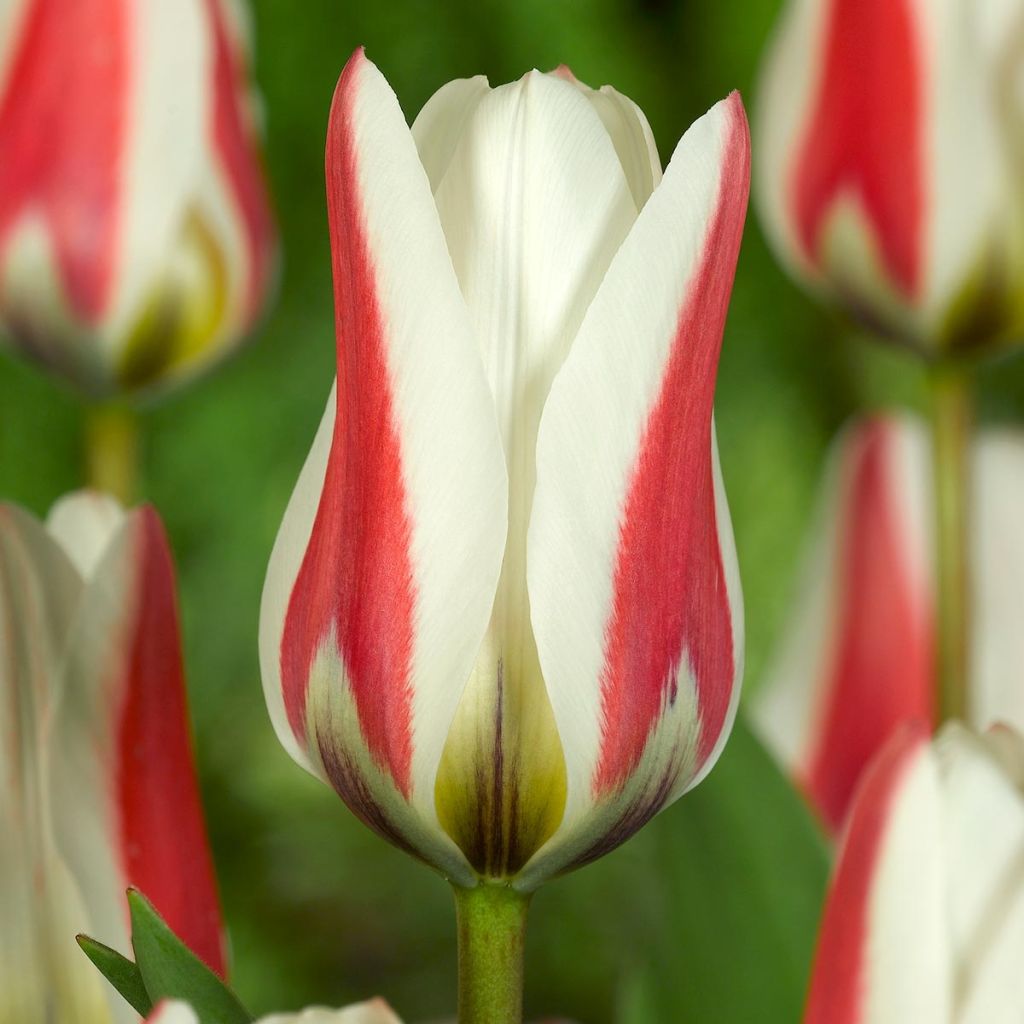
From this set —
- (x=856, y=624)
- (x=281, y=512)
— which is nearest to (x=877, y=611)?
(x=856, y=624)

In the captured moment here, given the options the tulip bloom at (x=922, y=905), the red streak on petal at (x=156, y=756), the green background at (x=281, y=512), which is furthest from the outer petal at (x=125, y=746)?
the green background at (x=281, y=512)

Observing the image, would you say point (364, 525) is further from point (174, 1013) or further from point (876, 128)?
point (876, 128)

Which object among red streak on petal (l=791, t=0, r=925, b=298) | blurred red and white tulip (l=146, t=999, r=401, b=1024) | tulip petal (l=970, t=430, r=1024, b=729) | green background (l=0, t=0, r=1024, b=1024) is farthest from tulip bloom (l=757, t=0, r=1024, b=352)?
green background (l=0, t=0, r=1024, b=1024)

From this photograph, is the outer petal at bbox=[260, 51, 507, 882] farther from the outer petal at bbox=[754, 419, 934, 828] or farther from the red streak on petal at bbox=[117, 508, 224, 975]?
the outer petal at bbox=[754, 419, 934, 828]

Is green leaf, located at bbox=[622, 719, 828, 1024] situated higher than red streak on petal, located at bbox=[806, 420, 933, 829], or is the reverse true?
red streak on petal, located at bbox=[806, 420, 933, 829]

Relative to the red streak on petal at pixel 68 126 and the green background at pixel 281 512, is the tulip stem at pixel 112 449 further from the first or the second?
the green background at pixel 281 512
